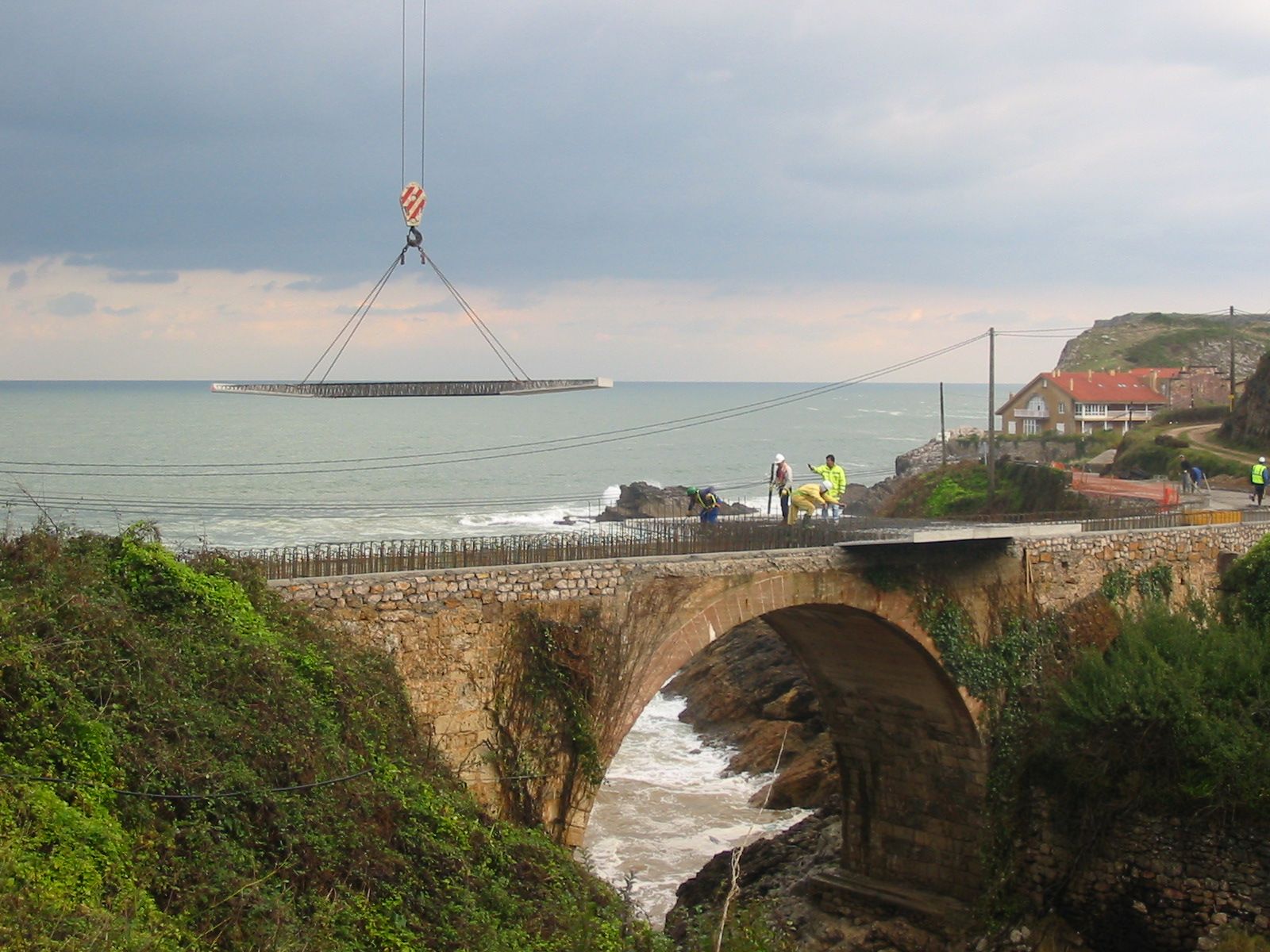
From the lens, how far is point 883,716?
73.7ft

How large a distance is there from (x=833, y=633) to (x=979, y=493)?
1937 cm

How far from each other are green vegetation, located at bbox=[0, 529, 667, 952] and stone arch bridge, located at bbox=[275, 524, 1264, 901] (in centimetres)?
118

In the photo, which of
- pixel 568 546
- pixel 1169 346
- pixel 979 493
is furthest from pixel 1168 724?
pixel 1169 346

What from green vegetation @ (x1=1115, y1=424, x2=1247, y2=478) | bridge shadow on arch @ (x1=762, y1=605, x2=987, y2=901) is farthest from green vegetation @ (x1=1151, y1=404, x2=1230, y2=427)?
bridge shadow on arch @ (x1=762, y1=605, x2=987, y2=901)

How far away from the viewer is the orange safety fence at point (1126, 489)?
99.7 ft

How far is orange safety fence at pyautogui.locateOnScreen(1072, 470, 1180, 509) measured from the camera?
30391 millimetres

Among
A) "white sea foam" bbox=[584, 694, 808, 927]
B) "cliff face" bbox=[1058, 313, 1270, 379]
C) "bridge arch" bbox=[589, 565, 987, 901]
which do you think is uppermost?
"cliff face" bbox=[1058, 313, 1270, 379]

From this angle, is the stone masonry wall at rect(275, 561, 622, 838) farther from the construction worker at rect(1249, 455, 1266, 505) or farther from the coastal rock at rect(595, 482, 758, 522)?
the coastal rock at rect(595, 482, 758, 522)

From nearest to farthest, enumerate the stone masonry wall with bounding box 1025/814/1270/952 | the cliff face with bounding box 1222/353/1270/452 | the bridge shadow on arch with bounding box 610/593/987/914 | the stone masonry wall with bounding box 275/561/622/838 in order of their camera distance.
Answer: the stone masonry wall with bounding box 275/561/622/838
the stone masonry wall with bounding box 1025/814/1270/952
the bridge shadow on arch with bounding box 610/593/987/914
the cliff face with bounding box 1222/353/1270/452

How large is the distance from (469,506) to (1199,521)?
150 ft

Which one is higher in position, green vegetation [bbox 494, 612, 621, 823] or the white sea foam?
green vegetation [bbox 494, 612, 621, 823]

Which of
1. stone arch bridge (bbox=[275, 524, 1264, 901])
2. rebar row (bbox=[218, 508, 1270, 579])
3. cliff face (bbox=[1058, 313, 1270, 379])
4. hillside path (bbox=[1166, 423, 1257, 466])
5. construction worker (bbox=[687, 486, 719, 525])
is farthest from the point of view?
cliff face (bbox=[1058, 313, 1270, 379])

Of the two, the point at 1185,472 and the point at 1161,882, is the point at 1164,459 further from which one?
the point at 1161,882

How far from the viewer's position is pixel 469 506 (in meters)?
66.0
